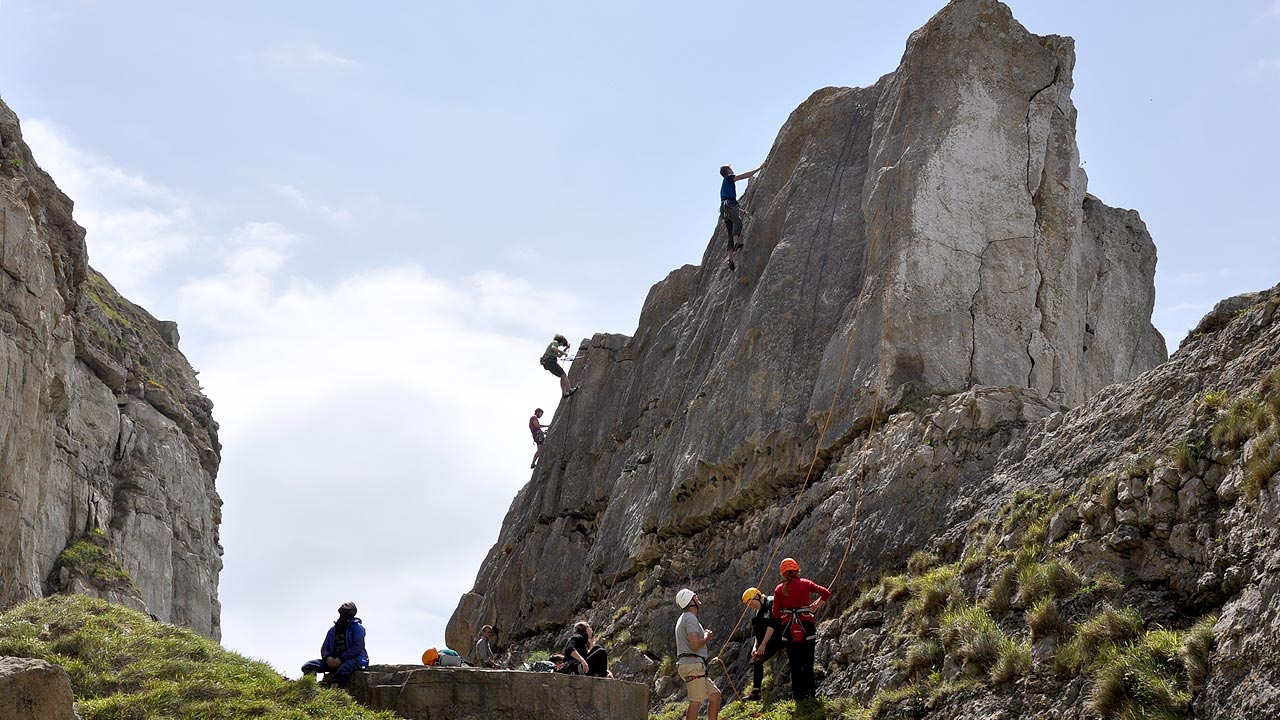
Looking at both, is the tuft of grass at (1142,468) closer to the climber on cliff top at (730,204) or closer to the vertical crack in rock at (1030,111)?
the vertical crack in rock at (1030,111)

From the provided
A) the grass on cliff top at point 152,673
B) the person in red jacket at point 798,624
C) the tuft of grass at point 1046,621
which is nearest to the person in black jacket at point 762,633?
the person in red jacket at point 798,624

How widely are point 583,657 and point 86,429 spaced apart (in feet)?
92.8

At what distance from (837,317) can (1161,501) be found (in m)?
10.7

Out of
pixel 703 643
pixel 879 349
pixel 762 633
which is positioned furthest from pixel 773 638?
pixel 879 349

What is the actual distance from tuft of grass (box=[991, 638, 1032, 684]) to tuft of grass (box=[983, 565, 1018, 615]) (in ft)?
3.05

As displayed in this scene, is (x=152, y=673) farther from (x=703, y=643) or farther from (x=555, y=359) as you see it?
(x=555, y=359)

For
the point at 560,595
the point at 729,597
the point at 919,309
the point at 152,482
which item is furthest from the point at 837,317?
the point at 152,482

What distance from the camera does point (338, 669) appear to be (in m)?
18.1

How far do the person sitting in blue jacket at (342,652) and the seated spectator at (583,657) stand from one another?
325 centimetres

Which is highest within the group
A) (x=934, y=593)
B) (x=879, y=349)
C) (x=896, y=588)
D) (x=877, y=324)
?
(x=877, y=324)

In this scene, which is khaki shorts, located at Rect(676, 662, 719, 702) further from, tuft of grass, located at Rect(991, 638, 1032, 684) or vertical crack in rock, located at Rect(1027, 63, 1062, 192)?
vertical crack in rock, located at Rect(1027, 63, 1062, 192)

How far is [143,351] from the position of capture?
50344mm

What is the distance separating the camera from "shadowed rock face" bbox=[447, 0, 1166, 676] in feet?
73.8

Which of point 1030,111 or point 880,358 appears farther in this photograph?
point 1030,111
